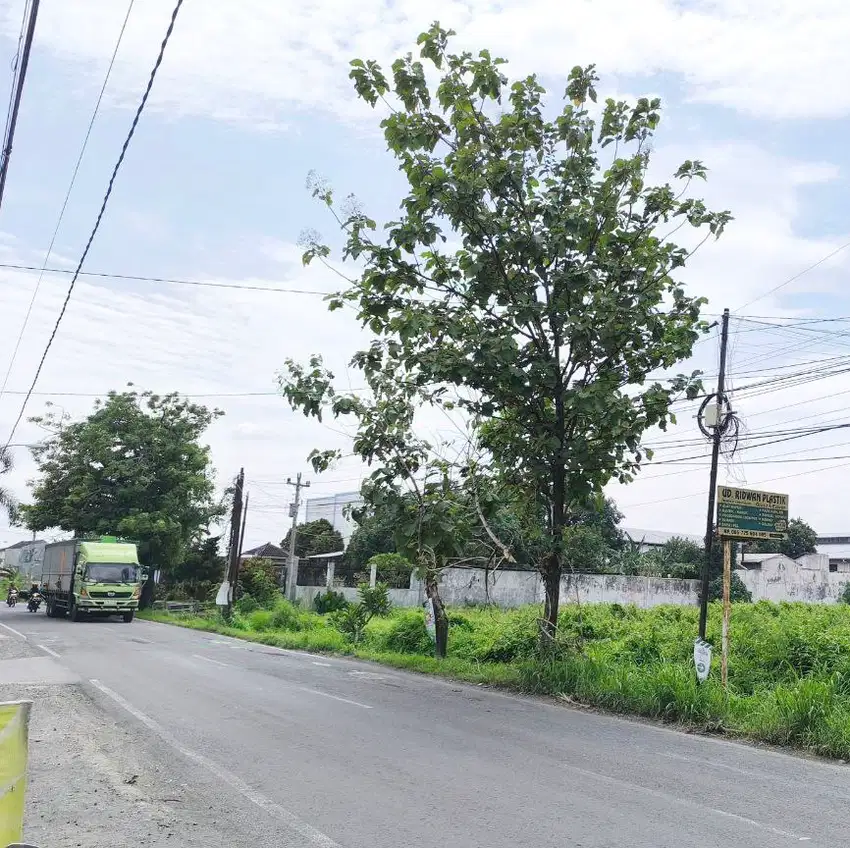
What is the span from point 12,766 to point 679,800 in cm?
514

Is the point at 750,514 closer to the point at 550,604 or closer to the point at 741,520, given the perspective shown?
the point at 741,520

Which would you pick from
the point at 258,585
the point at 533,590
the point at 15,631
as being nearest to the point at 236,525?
the point at 258,585

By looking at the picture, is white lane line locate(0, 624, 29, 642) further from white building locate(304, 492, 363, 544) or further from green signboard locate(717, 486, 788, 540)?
white building locate(304, 492, 363, 544)

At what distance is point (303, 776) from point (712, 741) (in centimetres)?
530

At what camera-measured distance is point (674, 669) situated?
12820mm

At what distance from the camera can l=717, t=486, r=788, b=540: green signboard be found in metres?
12.1

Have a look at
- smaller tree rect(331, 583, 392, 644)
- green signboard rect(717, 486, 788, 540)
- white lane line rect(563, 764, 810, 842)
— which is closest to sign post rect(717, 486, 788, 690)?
green signboard rect(717, 486, 788, 540)

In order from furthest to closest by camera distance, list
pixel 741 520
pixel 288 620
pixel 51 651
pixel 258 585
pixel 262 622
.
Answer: pixel 258 585, pixel 262 622, pixel 288 620, pixel 51 651, pixel 741 520

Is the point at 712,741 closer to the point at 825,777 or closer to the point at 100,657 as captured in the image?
the point at 825,777

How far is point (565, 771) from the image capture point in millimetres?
7859

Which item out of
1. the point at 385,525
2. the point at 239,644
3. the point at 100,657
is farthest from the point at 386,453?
the point at 239,644

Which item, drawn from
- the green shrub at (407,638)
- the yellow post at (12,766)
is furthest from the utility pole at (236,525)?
A: the yellow post at (12,766)

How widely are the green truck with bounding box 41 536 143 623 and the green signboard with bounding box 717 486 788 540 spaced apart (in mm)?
27375

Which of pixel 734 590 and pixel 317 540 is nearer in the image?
pixel 734 590
